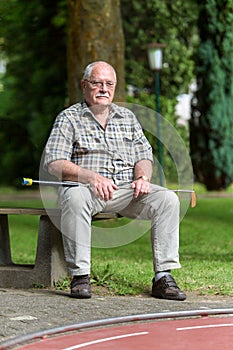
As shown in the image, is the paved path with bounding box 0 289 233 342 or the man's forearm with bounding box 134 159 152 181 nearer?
the paved path with bounding box 0 289 233 342

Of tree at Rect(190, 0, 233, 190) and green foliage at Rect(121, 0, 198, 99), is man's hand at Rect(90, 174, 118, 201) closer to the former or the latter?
green foliage at Rect(121, 0, 198, 99)

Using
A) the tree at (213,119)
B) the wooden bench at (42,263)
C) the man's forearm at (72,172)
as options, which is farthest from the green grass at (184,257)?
the tree at (213,119)

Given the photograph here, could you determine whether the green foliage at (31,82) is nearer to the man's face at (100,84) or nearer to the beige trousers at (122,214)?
the man's face at (100,84)

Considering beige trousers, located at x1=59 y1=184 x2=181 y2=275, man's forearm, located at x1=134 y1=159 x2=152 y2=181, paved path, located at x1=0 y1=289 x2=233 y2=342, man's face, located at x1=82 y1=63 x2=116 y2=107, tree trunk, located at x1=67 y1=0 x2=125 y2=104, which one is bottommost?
paved path, located at x1=0 y1=289 x2=233 y2=342

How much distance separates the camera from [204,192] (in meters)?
20.2

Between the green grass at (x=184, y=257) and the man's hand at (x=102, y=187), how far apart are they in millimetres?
664

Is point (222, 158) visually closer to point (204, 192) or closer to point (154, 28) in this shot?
point (204, 192)

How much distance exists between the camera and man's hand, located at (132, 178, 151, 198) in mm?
5797

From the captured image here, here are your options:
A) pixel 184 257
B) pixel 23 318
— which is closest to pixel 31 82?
pixel 184 257

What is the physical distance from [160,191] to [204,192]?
47.5ft

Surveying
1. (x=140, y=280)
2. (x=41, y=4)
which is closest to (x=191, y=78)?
(x=41, y=4)

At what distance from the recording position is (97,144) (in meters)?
5.96

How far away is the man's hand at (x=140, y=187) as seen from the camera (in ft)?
19.0

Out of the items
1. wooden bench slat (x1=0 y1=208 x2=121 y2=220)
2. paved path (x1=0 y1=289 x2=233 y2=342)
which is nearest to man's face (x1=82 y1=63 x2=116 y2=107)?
wooden bench slat (x1=0 y1=208 x2=121 y2=220)
